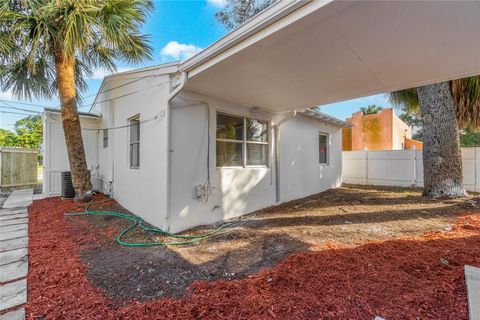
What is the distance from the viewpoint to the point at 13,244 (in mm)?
3660

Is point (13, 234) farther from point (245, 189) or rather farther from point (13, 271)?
point (245, 189)

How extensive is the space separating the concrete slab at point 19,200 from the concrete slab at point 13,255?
3844 mm

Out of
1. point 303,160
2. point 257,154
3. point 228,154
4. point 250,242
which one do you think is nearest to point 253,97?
point 228,154

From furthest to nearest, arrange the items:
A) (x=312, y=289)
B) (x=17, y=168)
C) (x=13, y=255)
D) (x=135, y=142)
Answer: (x=17, y=168) < (x=135, y=142) < (x=13, y=255) < (x=312, y=289)

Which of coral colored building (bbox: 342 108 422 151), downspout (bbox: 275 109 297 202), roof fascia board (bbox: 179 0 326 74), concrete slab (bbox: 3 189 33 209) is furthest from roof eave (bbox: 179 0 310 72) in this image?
coral colored building (bbox: 342 108 422 151)

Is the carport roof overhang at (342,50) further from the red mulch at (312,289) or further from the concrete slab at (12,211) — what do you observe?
the concrete slab at (12,211)

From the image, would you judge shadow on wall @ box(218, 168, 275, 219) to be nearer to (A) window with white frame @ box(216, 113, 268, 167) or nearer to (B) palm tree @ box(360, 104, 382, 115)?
(A) window with white frame @ box(216, 113, 268, 167)

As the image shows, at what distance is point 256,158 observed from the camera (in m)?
5.93

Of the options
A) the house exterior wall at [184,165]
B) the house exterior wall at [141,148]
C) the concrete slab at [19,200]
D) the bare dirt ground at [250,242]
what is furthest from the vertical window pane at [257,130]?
the concrete slab at [19,200]

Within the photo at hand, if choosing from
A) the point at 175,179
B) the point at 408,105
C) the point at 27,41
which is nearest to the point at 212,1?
the point at 27,41

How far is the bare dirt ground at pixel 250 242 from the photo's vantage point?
2.67 metres

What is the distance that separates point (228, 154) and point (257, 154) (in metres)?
1.01

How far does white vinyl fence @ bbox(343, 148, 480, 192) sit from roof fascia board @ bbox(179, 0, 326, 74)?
9.72m

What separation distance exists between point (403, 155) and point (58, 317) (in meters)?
11.6
